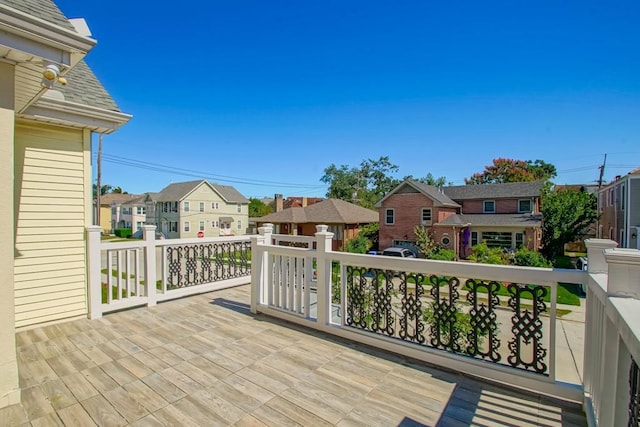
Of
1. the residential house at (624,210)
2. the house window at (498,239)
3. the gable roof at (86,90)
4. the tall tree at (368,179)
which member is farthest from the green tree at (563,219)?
the gable roof at (86,90)

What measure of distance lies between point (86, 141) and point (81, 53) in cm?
222

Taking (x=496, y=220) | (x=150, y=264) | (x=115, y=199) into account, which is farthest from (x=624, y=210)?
(x=115, y=199)

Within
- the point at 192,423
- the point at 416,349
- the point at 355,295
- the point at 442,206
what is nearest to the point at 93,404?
the point at 192,423

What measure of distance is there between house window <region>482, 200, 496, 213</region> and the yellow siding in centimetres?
2317

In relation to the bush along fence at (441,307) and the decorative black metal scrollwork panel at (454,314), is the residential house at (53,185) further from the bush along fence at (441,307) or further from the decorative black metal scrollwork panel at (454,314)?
the decorative black metal scrollwork panel at (454,314)

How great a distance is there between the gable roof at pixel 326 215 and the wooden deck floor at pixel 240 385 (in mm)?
18254

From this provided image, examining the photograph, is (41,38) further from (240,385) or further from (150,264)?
(150,264)

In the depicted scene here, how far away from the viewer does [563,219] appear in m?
18.5

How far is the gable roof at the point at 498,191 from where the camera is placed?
20344mm

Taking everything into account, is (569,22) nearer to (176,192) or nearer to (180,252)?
(180,252)

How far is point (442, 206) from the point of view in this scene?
19.8 metres

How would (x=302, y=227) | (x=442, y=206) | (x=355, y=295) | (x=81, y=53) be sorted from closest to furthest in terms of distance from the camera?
(x=81, y=53) → (x=355, y=295) → (x=442, y=206) → (x=302, y=227)

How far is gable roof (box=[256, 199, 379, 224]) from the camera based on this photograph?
2180cm

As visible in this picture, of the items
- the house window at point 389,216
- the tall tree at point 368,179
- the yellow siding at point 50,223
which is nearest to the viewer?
the yellow siding at point 50,223
